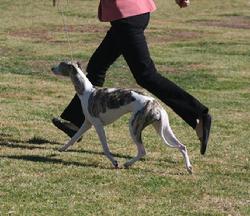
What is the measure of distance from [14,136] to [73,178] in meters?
2.18

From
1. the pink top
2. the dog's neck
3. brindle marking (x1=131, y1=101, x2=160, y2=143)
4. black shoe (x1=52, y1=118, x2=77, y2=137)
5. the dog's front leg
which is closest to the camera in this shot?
brindle marking (x1=131, y1=101, x2=160, y2=143)

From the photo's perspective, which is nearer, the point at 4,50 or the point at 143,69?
the point at 143,69

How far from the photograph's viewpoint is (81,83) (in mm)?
7605

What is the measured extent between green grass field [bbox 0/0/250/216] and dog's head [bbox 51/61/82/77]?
0.81 m

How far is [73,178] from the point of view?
6746mm

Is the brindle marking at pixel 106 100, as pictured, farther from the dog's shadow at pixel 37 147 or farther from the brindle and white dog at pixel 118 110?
the dog's shadow at pixel 37 147

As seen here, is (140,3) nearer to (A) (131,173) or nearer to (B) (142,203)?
(A) (131,173)

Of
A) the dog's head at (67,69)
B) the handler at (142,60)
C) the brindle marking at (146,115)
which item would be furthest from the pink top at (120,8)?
the brindle marking at (146,115)

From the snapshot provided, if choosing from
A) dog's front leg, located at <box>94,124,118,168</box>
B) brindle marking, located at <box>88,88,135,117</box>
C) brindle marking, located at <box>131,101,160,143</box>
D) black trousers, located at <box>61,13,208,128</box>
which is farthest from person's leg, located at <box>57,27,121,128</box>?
brindle marking, located at <box>131,101,160,143</box>

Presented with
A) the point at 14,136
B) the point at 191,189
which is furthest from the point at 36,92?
the point at 191,189

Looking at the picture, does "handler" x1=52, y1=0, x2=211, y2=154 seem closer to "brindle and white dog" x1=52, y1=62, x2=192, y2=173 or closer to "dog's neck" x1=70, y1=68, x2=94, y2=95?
"brindle and white dog" x1=52, y1=62, x2=192, y2=173

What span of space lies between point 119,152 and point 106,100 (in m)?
1.03

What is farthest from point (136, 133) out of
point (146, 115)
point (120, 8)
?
point (120, 8)

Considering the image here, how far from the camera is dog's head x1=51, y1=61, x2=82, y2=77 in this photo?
7695 mm
